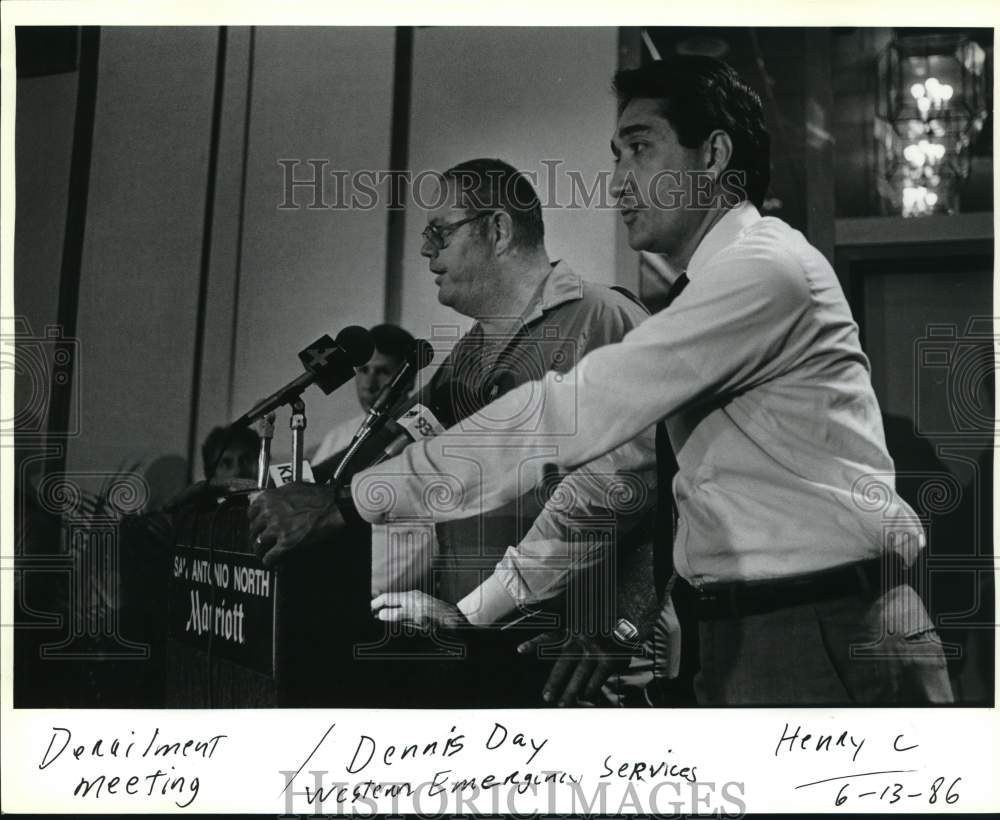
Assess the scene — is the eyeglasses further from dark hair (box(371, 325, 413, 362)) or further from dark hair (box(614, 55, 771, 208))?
dark hair (box(614, 55, 771, 208))

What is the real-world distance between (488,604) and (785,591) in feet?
1.99

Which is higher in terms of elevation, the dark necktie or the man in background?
the man in background

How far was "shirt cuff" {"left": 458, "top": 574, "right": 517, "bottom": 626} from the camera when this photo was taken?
2.22 m

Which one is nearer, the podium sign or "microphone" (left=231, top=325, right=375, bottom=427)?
the podium sign

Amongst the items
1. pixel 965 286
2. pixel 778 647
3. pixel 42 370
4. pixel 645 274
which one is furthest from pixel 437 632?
pixel 965 286

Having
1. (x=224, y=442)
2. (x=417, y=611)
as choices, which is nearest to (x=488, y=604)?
(x=417, y=611)

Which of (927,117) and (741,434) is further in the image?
(927,117)

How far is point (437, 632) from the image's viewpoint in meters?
2.23

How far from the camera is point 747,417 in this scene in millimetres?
2164

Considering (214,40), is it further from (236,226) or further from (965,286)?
(965,286)

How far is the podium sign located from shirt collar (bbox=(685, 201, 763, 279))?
3.57 ft

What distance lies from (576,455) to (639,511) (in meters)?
0.17

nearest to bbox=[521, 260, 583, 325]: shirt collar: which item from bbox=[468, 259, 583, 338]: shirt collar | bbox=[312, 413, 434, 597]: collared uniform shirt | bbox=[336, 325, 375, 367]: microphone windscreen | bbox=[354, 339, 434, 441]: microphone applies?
bbox=[468, 259, 583, 338]: shirt collar

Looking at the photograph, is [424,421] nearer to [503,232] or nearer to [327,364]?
[327,364]
